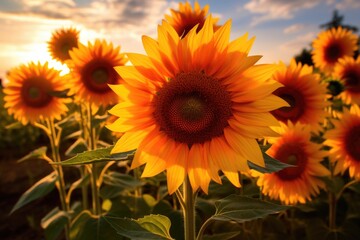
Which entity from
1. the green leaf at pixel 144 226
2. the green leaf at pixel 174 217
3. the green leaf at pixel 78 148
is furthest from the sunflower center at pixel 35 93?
the green leaf at pixel 144 226

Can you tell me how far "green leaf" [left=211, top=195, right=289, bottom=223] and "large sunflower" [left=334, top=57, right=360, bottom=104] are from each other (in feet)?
8.99

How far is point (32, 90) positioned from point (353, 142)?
104 inches

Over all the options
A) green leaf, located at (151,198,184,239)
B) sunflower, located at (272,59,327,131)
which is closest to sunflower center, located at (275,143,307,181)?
sunflower, located at (272,59,327,131)

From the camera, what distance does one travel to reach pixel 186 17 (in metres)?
3.47

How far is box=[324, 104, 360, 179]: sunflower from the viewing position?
2.66 meters

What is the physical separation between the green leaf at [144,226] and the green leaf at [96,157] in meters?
0.25

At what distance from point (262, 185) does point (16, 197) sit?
3491mm

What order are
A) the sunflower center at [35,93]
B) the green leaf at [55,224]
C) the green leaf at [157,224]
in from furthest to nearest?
the sunflower center at [35,93] < the green leaf at [55,224] < the green leaf at [157,224]

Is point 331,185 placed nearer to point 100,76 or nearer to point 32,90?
point 100,76

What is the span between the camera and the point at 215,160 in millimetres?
1357

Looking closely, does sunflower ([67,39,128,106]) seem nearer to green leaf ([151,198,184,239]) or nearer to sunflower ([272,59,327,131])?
green leaf ([151,198,184,239])

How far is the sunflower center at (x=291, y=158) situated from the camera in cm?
249

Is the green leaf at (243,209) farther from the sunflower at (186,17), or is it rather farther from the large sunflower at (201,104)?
the sunflower at (186,17)

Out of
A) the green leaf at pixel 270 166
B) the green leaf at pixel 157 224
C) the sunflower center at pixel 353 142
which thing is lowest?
the green leaf at pixel 157 224
